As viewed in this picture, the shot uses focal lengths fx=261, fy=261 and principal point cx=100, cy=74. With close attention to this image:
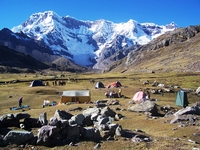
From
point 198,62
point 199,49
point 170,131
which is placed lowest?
point 170,131

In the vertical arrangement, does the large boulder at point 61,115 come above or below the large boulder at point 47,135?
above

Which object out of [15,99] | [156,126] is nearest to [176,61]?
[15,99]

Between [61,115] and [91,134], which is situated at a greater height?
[61,115]

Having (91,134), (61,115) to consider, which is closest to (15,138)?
(91,134)

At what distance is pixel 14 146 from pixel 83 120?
838 cm

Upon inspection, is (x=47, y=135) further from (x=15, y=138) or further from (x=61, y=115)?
(x=61, y=115)

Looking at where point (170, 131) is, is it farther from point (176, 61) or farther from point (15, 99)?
point (176, 61)

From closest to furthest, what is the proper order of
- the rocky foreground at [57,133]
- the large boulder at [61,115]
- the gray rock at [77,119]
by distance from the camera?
the rocky foreground at [57,133] < the gray rock at [77,119] < the large boulder at [61,115]

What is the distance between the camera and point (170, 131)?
2283 cm

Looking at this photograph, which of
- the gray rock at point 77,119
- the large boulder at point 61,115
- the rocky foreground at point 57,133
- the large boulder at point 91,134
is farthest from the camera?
the large boulder at point 61,115

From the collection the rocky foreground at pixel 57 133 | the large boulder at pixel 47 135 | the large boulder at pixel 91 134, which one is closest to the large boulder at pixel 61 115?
the rocky foreground at pixel 57 133

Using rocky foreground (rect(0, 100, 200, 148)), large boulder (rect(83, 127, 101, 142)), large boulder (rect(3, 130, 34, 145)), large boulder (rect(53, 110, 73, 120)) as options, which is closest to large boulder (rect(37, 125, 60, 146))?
rocky foreground (rect(0, 100, 200, 148))

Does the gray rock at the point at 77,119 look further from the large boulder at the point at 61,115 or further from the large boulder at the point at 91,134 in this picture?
the large boulder at the point at 91,134

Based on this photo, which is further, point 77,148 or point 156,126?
point 156,126
